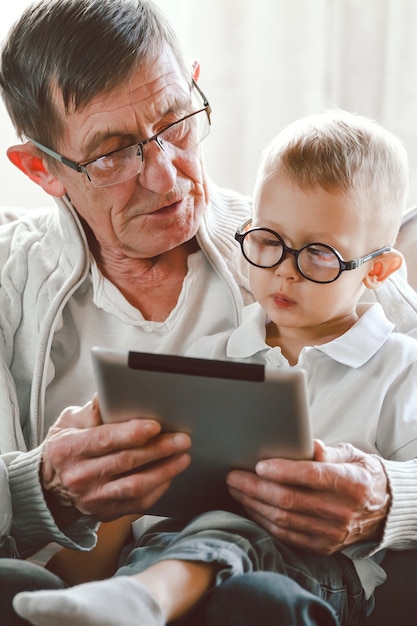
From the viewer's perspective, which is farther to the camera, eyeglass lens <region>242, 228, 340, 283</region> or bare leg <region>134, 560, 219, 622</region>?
eyeglass lens <region>242, 228, 340, 283</region>

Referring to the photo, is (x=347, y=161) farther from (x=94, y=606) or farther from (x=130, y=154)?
(x=94, y=606)

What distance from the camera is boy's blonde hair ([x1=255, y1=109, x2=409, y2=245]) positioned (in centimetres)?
142

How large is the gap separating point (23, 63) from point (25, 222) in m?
0.37

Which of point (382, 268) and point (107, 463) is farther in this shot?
point (382, 268)

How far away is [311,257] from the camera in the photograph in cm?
144

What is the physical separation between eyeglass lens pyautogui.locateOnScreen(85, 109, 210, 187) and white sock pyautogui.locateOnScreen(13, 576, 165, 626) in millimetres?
766

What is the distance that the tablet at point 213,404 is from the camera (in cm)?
118

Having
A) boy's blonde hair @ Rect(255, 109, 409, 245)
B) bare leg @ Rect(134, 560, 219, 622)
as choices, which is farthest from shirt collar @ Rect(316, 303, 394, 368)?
bare leg @ Rect(134, 560, 219, 622)

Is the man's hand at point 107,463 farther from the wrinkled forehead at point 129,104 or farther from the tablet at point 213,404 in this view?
the wrinkled forehead at point 129,104

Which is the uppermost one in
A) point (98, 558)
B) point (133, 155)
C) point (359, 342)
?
point (133, 155)

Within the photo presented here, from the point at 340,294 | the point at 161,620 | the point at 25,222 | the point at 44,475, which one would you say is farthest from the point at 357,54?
the point at 161,620

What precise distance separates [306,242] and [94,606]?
0.65 metres

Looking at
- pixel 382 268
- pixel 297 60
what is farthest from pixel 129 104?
pixel 297 60

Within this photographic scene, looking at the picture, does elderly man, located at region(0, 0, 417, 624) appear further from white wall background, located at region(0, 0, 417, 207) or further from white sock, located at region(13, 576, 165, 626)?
white wall background, located at region(0, 0, 417, 207)
